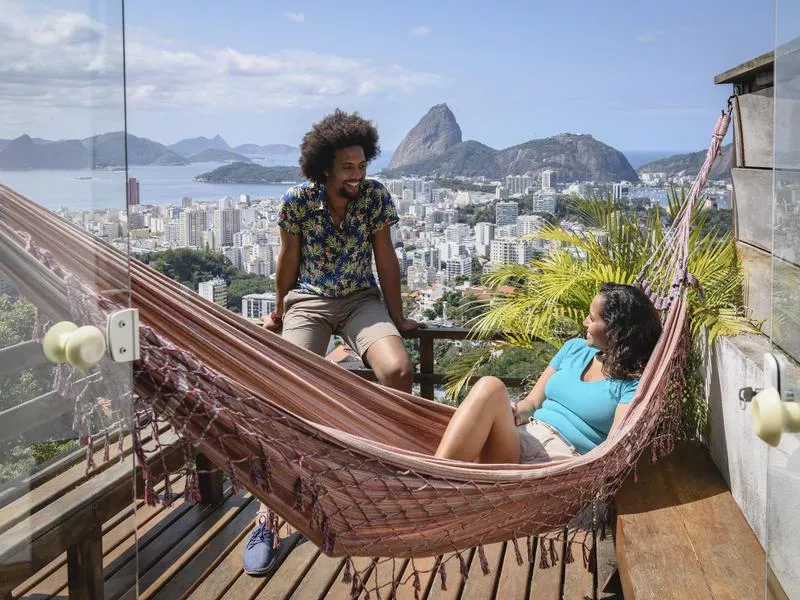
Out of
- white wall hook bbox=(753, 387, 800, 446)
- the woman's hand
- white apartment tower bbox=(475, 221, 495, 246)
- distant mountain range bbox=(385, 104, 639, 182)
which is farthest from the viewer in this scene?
distant mountain range bbox=(385, 104, 639, 182)

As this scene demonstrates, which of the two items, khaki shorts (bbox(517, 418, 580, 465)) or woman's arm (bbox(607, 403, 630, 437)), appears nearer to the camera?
woman's arm (bbox(607, 403, 630, 437))

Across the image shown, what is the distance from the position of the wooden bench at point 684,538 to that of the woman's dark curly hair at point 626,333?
267mm

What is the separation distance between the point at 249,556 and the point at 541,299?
50.4 inches

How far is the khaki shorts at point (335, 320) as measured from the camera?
9.00 feet

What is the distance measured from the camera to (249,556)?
2279mm

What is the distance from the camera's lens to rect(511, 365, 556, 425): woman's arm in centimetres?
241

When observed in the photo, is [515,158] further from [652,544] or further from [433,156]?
[652,544]

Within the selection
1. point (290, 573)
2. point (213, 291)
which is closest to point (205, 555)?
point (290, 573)

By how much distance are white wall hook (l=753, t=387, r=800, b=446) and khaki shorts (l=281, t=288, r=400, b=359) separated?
193cm

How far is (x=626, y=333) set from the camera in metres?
2.30

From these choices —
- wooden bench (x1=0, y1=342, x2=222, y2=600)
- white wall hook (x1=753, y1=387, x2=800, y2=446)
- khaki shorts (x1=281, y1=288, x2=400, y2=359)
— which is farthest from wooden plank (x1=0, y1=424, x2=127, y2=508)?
khaki shorts (x1=281, y1=288, x2=400, y2=359)

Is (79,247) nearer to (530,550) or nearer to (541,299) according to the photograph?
(530,550)

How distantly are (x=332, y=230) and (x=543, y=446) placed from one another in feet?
3.36

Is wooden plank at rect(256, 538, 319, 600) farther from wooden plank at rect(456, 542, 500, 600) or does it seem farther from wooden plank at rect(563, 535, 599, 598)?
wooden plank at rect(563, 535, 599, 598)
